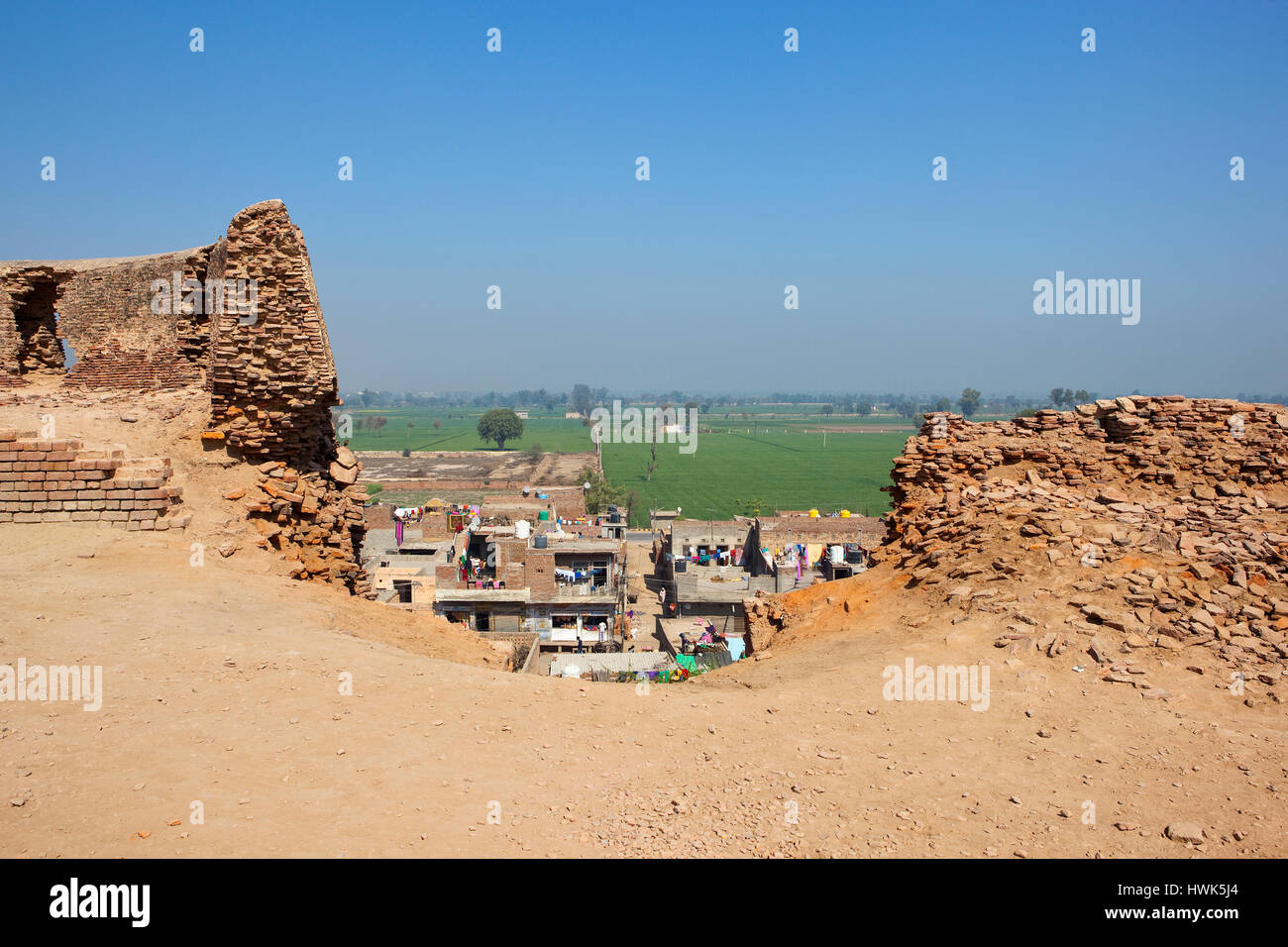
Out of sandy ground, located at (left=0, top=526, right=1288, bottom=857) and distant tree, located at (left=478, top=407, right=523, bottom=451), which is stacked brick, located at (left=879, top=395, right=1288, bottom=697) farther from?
distant tree, located at (left=478, top=407, right=523, bottom=451)

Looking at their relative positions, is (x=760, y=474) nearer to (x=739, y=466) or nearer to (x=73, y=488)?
(x=739, y=466)

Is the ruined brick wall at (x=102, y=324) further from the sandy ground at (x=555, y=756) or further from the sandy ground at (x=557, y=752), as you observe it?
the sandy ground at (x=555, y=756)

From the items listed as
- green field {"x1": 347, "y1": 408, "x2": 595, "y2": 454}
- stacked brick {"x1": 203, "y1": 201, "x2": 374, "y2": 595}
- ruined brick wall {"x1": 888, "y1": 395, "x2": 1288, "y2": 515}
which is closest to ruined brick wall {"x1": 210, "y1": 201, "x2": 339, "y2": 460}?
stacked brick {"x1": 203, "y1": 201, "x2": 374, "y2": 595}

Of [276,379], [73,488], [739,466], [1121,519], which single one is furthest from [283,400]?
[739,466]

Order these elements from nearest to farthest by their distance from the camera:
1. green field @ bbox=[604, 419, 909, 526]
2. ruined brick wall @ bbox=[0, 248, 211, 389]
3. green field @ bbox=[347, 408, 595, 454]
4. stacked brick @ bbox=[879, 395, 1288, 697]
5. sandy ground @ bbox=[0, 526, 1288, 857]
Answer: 1. sandy ground @ bbox=[0, 526, 1288, 857]
2. stacked brick @ bbox=[879, 395, 1288, 697]
3. ruined brick wall @ bbox=[0, 248, 211, 389]
4. green field @ bbox=[604, 419, 909, 526]
5. green field @ bbox=[347, 408, 595, 454]

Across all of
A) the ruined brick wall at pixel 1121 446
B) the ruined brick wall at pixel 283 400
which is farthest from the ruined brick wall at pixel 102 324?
the ruined brick wall at pixel 1121 446
